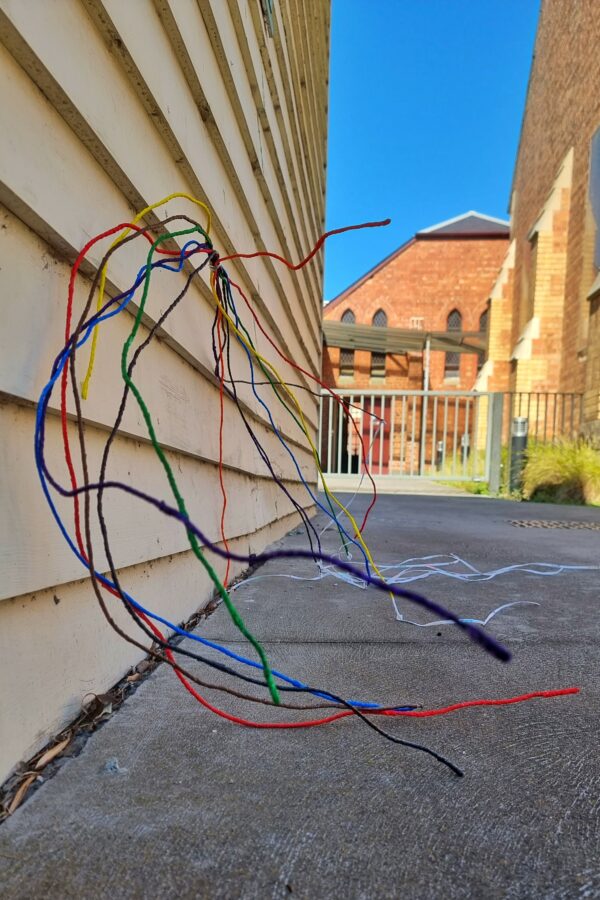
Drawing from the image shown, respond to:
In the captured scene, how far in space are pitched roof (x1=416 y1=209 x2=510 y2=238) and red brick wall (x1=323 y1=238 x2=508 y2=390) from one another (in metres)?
0.20

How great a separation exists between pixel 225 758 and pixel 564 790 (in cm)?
43

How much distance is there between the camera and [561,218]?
8461 mm

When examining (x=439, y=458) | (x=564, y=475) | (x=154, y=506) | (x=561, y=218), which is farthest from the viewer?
(x=439, y=458)

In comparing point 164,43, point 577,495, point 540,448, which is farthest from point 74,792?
point 540,448

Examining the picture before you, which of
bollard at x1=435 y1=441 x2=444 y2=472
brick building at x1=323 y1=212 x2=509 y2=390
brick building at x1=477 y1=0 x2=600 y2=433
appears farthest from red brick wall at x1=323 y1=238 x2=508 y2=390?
bollard at x1=435 y1=441 x2=444 y2=472

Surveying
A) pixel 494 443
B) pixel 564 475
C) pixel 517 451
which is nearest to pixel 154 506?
pixel 564 475

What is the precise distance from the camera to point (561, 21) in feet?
27.5

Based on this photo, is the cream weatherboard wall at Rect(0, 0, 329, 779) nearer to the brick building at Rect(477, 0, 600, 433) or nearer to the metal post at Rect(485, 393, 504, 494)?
the metal post at Rect(485, 393, 504, 494)

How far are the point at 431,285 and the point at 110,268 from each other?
16.8m

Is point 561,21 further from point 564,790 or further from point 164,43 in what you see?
point 564,790

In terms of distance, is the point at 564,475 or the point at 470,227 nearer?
the point at 564,475

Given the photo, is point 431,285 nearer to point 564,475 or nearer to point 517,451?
point 517,451

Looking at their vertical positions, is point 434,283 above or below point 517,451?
above

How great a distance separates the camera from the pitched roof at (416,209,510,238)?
16062 millimetres
